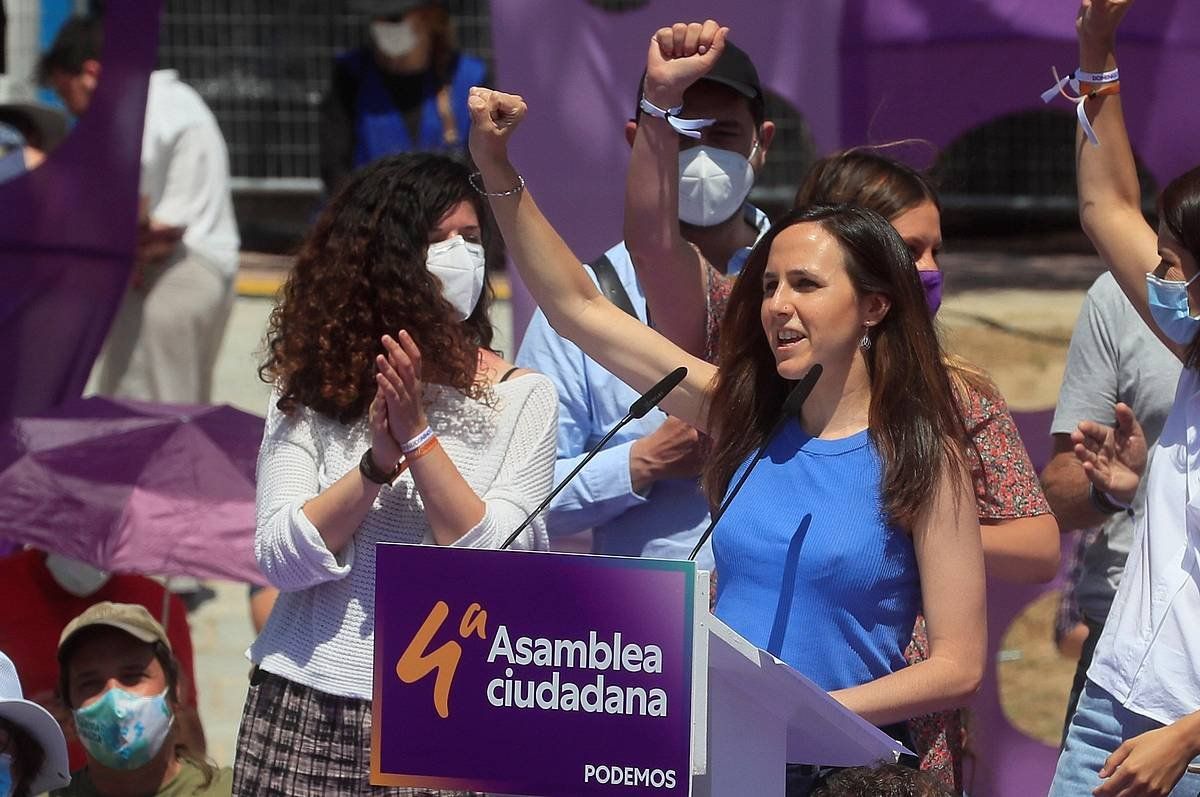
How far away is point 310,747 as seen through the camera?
3.31 m

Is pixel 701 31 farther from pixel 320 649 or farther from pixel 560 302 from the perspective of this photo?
pixel 320 649

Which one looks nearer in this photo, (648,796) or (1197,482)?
(648,796)

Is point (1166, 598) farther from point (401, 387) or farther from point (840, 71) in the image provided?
point (840, 71)

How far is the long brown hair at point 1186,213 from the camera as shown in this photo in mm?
3029

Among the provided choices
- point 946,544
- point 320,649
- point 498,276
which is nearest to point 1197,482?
point 946,544

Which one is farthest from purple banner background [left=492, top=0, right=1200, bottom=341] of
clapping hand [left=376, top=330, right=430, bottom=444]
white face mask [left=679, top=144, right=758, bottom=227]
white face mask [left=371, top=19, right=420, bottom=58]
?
white face mask [left=371, top=19, right=420, bottom=58]

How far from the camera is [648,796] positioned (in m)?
2.41

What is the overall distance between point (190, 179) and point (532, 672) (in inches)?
216

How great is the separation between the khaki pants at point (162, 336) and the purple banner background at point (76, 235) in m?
1.28

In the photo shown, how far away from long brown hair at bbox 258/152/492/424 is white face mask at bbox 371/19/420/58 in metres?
4.53

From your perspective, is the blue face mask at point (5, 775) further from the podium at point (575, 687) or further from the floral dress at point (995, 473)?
the floral dress at point (995, 473)

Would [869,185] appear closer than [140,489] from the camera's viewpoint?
Yes

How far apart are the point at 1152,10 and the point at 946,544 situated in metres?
2.55

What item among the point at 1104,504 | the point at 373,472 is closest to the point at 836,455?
the point at 373,472
